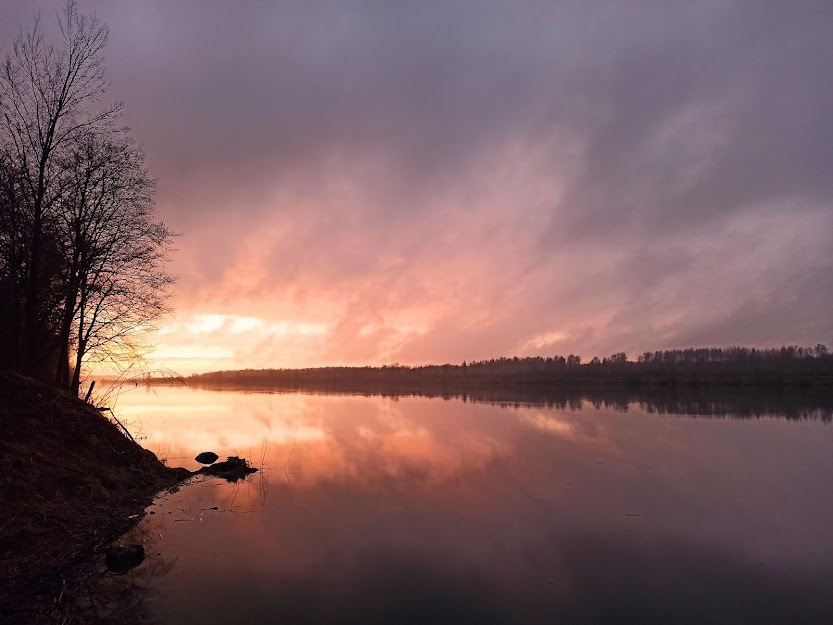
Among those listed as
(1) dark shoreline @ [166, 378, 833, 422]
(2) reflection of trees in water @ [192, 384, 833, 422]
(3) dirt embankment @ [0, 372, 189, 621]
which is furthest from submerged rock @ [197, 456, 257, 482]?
(2) reflection of trees in water @ [192, 384, 833, 422]

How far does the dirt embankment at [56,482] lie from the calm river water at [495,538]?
43.2 inches

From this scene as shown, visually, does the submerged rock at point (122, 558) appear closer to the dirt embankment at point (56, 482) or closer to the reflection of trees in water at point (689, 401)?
the dirt embankment at point (56, 482)

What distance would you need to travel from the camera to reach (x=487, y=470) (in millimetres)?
20047

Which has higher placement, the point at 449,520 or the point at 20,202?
the point at 20,202

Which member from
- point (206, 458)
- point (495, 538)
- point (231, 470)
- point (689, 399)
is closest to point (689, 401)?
point (689, 399)

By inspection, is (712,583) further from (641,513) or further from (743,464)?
(743,464)

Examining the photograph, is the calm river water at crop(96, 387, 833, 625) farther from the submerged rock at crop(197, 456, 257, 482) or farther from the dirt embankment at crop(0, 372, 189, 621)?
the dirt embankment at crop(0, 372, 189, 621)

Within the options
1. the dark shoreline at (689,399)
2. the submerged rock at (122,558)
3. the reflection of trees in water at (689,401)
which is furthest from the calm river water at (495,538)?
the reflection of trees in water at (689,401)

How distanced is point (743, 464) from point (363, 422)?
1038 inches

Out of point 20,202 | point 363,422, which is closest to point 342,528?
point 20,202

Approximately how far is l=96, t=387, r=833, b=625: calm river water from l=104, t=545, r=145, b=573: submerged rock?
0.26 m

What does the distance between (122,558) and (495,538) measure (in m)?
8.25

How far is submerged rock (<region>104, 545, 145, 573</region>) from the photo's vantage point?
8.97 metres

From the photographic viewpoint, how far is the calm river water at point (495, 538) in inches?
332
